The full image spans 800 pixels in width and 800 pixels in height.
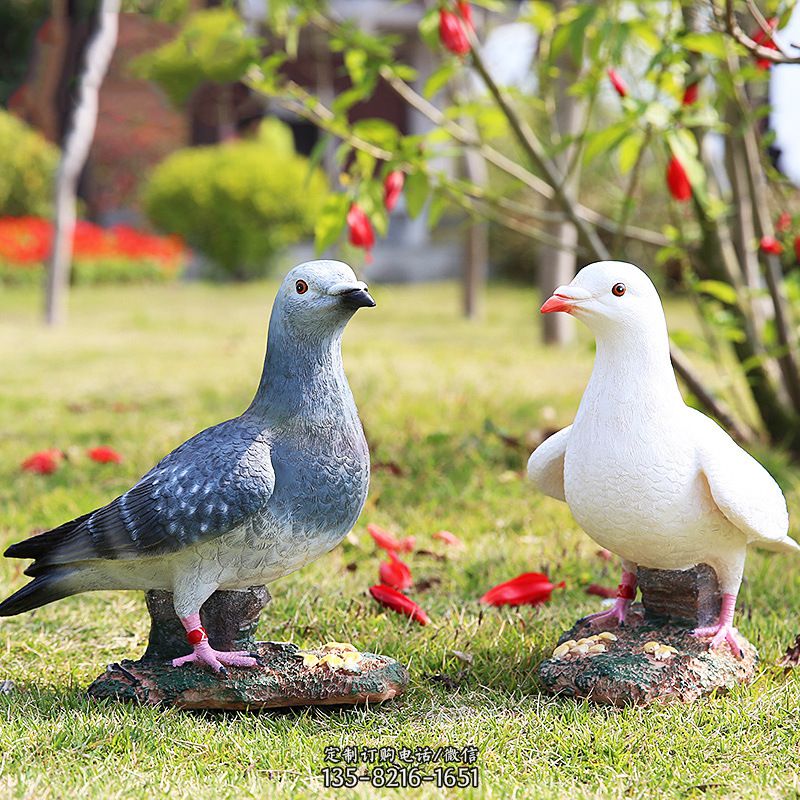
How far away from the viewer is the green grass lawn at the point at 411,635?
6.88ft

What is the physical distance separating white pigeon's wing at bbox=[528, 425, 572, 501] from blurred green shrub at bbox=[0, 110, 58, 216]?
1286 centimetres

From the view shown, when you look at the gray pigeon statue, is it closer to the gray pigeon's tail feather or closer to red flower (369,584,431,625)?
the gray pigeon's tail feather

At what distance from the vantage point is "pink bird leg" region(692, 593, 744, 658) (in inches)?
96.4

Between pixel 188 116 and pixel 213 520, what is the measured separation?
16145 millimetres

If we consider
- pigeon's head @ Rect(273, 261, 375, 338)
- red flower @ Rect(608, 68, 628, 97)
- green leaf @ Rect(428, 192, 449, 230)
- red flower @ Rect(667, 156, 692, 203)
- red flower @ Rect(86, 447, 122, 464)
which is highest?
red flower @ Rect(608, 68, 628, 97)

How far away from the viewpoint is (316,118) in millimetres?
4117

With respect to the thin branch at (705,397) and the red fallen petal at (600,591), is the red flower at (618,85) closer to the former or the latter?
the thin branch at (705,397)

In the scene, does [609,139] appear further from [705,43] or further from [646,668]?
[646,668]

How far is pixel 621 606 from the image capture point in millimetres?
2611

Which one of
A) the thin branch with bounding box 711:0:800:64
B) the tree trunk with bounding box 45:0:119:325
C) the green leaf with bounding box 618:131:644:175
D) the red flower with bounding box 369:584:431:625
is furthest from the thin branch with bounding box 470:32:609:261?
the tree trunk with bounding box 45:0:119:325

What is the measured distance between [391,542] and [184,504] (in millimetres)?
1238

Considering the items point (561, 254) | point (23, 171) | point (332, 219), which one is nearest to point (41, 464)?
point (332, 219)

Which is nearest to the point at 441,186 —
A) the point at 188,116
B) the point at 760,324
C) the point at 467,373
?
the point at 760,324

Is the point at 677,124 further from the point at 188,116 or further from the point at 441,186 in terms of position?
the point at 188,116
